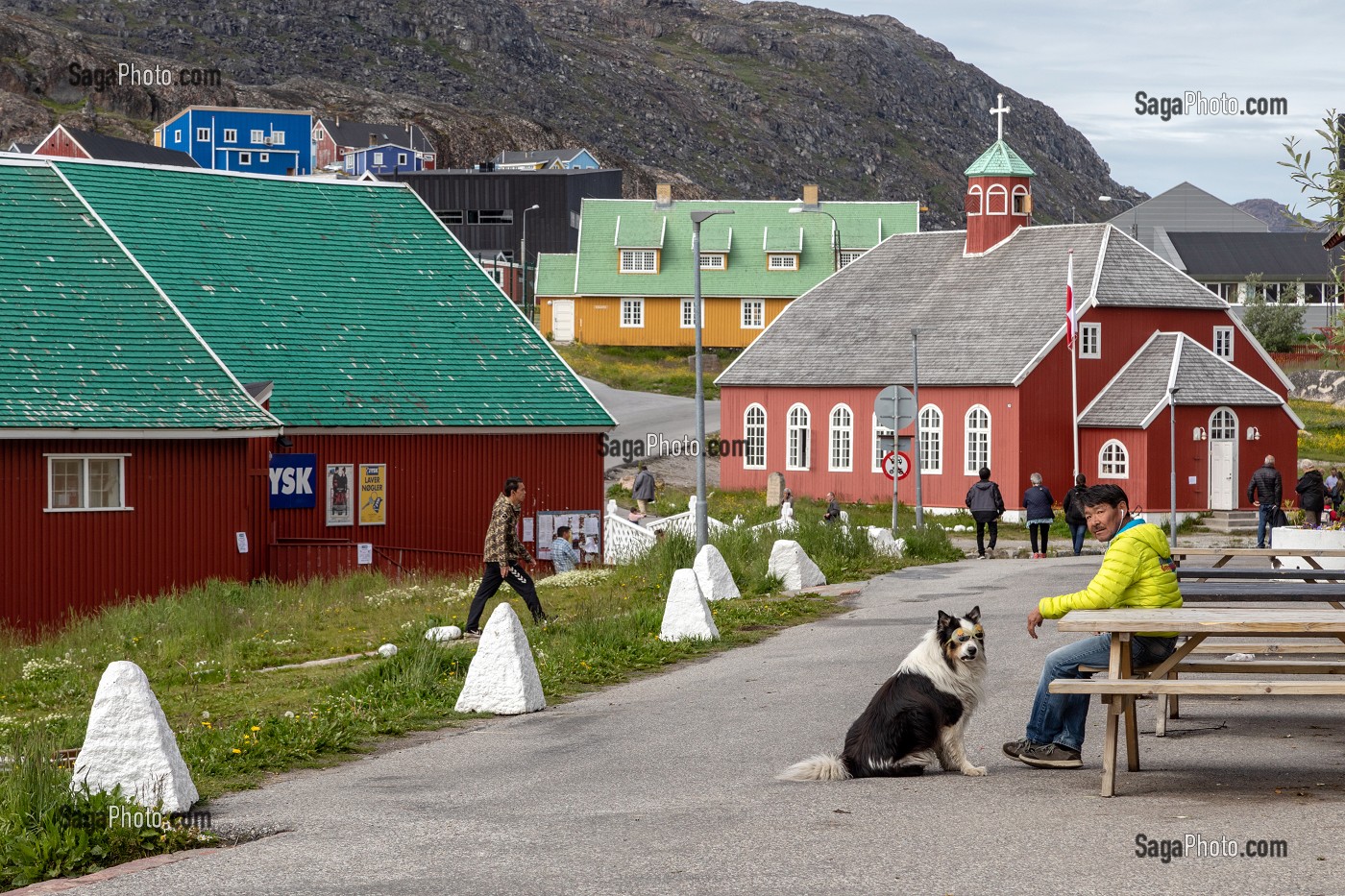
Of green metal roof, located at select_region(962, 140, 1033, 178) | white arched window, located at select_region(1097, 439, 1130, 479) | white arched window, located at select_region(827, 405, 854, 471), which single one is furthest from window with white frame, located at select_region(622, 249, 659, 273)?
white arched window, located at select_region(1097, 439, 1130, 479)

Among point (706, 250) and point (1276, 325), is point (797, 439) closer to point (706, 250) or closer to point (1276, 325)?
point (706, 250)

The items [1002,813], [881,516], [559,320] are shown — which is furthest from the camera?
[559,320]

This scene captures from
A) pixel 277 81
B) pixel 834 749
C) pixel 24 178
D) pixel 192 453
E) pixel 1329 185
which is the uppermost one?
pixel 277 81

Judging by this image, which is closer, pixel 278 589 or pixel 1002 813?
pixel 1002 813

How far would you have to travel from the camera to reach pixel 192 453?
24297mm

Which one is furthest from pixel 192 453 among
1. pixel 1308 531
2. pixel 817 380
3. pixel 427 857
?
pixel 817 380

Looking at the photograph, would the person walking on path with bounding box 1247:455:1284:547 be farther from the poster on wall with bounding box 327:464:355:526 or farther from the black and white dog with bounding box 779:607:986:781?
the black and white dog with bounding box 779:607:986:781

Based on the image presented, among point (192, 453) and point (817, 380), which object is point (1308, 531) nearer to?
point (192, 453)

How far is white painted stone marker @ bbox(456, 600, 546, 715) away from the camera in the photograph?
12805 mm

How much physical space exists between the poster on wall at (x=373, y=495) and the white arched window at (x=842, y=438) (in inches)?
923

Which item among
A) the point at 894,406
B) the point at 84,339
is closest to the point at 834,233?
the point at 894,406

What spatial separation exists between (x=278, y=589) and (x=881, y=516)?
2302 cm

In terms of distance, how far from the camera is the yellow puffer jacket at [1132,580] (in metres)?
9.43

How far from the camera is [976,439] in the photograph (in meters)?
46.0
